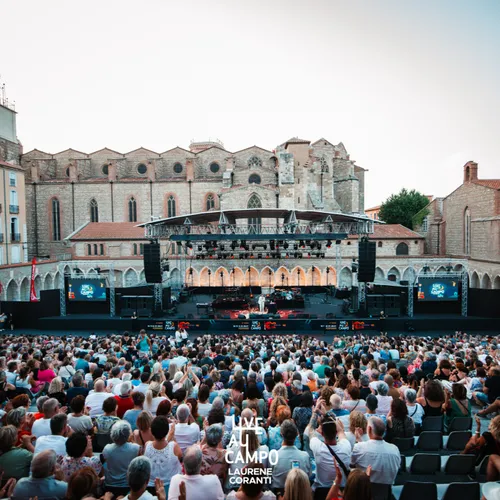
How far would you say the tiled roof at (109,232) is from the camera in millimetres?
36594

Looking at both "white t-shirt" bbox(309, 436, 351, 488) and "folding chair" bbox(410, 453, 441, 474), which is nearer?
"white t-shirt" bbox(309, 436, 351, 488)

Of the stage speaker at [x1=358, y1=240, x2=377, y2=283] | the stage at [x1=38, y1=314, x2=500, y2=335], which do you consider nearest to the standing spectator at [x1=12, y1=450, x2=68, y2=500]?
the stage at [x1=38, y1=314, x2=500, y2=335]

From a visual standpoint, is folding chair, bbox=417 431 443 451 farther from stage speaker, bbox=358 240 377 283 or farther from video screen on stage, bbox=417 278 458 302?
video screen on stage, bbox=417 278 458 302

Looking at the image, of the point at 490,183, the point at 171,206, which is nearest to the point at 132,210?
the point at 171,206

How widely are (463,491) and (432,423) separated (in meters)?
2.22

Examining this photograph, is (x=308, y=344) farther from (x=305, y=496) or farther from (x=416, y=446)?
(x=305, y=496)

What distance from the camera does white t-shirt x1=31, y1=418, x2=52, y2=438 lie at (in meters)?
4.80

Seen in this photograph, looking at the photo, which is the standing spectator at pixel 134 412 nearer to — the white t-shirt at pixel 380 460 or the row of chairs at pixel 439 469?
the white t-shirt at pixel 380 460

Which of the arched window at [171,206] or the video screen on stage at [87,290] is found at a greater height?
the arched window at [171,206]

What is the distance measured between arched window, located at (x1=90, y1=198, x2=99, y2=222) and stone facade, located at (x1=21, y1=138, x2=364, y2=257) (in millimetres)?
161

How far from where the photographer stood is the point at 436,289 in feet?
73.9

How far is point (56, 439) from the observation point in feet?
14.0

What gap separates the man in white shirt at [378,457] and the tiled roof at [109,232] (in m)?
34.3

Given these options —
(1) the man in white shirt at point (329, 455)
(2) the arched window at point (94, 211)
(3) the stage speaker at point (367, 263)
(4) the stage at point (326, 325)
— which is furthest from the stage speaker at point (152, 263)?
(2) the arched window at point (94, 211)
